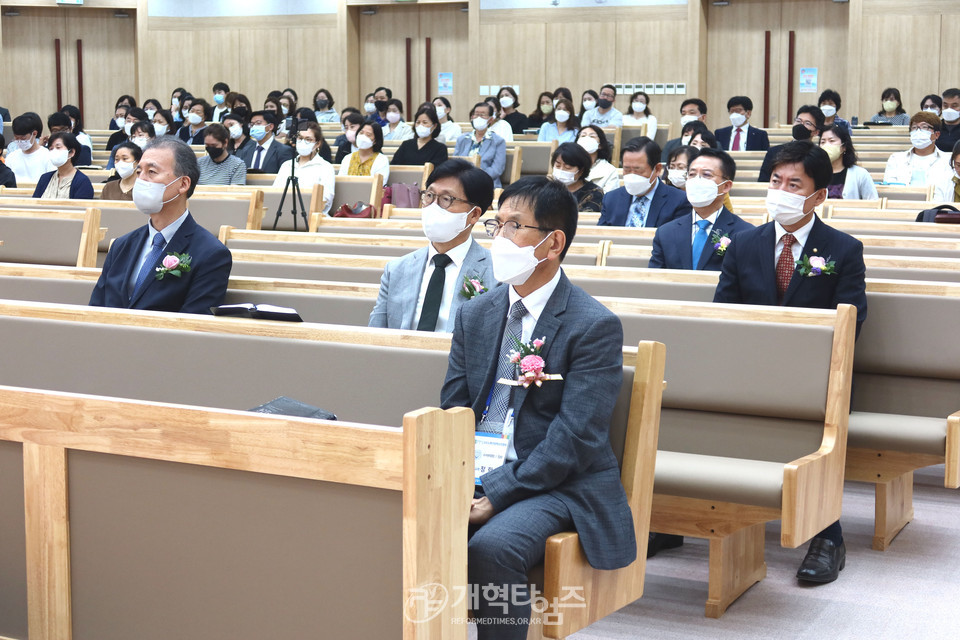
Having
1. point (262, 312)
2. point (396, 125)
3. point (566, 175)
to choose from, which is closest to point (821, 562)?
point (262, 312)

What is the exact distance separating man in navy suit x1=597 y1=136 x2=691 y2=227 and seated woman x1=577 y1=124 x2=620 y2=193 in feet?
5.07

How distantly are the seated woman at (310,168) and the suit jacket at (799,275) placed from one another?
4.39 metres

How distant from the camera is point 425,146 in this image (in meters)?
10.4

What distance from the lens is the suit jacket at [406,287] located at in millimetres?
Result: 3465

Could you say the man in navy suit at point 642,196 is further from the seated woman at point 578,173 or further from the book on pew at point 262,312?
the book on pew at point 262,312

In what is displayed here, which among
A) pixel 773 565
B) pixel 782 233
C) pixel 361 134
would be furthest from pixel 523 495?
pixel 361 134

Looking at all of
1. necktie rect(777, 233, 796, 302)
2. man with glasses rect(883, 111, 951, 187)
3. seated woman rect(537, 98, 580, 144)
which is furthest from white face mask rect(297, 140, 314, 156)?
necktie rect(777, 233, 796, 302)

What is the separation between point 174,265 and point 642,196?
9.99 feet

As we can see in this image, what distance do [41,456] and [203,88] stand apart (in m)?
17.4

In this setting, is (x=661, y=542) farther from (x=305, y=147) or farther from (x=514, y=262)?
(x=305, y=147)

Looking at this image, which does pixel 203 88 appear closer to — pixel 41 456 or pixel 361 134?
pixel 361 134

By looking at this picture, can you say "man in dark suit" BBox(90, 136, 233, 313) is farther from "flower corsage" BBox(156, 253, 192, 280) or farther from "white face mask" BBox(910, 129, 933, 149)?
"white face mask" BBox(910, 129, 933, 149)

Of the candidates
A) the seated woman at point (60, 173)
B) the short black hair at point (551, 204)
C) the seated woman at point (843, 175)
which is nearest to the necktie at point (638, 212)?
the seated woman at point (843, 175)

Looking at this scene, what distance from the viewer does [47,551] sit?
1930 millimetres
